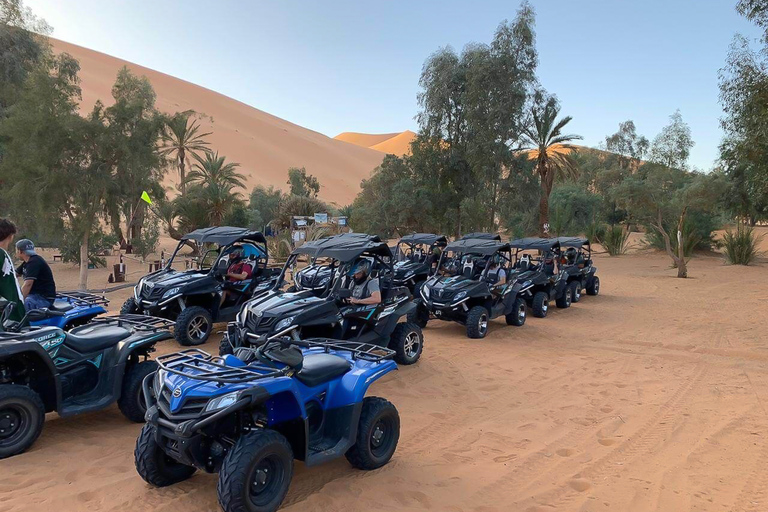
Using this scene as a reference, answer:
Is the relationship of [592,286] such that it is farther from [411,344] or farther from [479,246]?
[411,344]

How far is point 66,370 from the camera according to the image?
4996 millimetres

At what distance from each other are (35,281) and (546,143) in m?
24.5

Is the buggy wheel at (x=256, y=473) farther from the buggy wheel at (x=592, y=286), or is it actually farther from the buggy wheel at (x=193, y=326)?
the buggy wheel at (x=592, y=286)

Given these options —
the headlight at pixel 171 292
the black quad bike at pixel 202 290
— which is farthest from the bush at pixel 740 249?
the headlight at pixel 171 292

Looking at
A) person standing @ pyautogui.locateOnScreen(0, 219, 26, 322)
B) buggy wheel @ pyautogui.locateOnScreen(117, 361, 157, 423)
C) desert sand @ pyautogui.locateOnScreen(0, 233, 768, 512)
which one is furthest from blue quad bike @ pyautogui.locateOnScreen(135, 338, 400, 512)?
person standing @ pyautogui.locateOnScreen(0, 219, 26, 322)

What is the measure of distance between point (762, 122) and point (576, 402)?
33.8 feet

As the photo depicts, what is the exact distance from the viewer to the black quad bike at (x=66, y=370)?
4414 millimetres

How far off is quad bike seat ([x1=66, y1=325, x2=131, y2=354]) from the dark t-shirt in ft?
3.55

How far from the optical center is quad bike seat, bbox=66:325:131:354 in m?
5.03

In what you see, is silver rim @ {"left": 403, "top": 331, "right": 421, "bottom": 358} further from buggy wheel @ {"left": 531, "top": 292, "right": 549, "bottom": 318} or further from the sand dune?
the sand dune

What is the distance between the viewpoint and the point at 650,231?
30609 millimetres

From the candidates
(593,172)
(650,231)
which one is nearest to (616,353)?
(650,231)

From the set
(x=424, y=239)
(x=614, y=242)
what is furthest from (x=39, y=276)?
(x=614, y=242)

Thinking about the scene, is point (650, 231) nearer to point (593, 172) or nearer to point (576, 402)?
point (593, 172)
